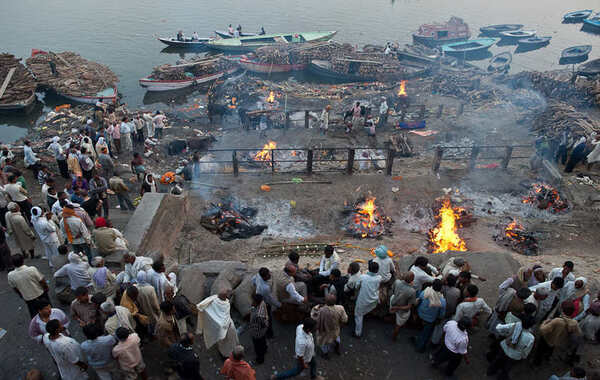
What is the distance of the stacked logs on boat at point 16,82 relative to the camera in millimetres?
24297

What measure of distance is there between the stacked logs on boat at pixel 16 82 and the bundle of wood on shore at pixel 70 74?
1.27 metres

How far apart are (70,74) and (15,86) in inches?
148

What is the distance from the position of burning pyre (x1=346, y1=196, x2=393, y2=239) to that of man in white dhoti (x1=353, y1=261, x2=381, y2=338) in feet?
15.1

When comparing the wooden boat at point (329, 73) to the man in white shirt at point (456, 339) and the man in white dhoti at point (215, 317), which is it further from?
the man in white dhoti at point (215, 317)

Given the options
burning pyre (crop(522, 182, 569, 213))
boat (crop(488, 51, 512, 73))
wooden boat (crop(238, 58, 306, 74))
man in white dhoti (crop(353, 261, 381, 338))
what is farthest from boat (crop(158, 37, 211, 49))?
man in white dhoti (crop(353, 261, 381, 338))

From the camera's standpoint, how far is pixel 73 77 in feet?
88.5

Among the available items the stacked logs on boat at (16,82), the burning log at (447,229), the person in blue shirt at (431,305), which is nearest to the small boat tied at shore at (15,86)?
the stacked logs on boat at (16,82)

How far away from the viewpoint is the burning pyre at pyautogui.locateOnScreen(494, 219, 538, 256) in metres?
10.5

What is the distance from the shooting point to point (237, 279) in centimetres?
763

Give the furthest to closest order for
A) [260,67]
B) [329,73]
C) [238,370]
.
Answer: [260,67], [329,73], [238,370]

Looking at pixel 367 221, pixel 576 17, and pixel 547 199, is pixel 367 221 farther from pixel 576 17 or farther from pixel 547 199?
pixel 576 17

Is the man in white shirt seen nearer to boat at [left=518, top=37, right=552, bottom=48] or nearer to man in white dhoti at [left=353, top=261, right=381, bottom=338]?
man in white dhoti at [left=353, top=261, right=381, bottom=338]

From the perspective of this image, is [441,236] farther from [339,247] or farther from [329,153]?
[329,153]

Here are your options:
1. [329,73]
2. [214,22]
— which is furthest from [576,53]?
[214,22]
